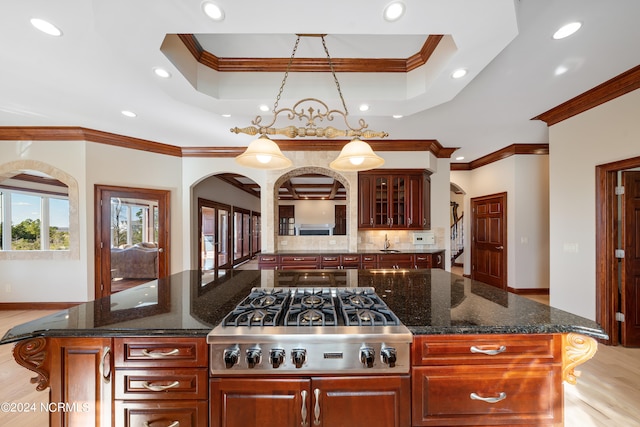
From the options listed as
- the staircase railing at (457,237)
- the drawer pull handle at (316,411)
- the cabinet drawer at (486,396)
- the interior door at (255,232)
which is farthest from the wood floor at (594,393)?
the interior door at (255,232)

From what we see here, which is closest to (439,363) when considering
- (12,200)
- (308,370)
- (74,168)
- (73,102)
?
(308,370)

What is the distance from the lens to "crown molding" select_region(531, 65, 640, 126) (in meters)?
2.44

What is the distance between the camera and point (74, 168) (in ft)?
12.6

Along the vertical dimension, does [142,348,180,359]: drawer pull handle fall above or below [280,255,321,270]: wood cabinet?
above

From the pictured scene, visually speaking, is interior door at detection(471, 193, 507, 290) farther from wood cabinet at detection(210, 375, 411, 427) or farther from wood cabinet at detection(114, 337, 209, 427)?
wood cabinet at detection(114, 337, 209, 427)

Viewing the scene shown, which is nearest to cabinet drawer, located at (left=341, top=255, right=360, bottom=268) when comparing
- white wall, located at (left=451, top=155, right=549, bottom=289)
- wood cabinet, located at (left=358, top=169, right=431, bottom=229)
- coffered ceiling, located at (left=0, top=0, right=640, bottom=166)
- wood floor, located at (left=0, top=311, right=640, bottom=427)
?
wood cabinet, located at (left=358, top=169, right=431, bottom=229)

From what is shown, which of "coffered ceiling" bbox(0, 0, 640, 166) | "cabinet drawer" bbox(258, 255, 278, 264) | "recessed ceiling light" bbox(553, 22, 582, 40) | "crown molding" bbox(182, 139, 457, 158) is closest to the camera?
"coffered ceiling" bbox(0, 0, 640, 166)

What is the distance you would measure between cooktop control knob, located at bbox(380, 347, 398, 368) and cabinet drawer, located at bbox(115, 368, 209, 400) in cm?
75

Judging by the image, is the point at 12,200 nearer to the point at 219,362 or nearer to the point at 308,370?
the point at 219,362

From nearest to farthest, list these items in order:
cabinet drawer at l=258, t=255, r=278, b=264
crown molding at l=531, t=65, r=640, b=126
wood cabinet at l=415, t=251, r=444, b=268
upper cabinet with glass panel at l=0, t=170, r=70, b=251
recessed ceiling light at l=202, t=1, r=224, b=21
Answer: recessed ceiling light at l=202, t=1, r=224, b=21 → crown molding at l=531, t=65, r=640, b=126 → upper cabinet with glass panel at l=0, t=170, r=70, b=251 → cabinet drawer at l=258, t=255, r=278, b=264 → wood cabinet at l=415, t=251, r=444, b=268

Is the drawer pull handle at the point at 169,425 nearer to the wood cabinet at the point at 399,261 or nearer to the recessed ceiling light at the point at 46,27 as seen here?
the recessed ceiling light at the point at 46,27

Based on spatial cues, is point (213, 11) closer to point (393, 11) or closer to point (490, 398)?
point (393, 11)

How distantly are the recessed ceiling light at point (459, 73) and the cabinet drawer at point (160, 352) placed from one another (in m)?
2.47

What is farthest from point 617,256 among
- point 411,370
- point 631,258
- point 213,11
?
point 213,11
